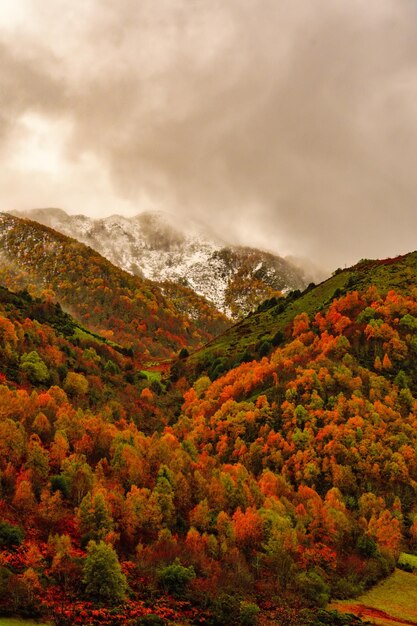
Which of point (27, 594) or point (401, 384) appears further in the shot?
point (401, 384)

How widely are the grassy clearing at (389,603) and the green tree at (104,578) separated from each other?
33.9 meters

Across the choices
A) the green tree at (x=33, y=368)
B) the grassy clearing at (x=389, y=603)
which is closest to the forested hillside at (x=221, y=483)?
the green tree at (x=33, y=368)

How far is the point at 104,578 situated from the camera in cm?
6331

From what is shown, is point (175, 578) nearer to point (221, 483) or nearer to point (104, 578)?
point (104, 578)

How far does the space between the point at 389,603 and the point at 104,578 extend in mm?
47701

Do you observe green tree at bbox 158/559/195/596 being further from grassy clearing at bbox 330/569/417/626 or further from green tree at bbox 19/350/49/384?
green tree at bbox 19/350/49/384

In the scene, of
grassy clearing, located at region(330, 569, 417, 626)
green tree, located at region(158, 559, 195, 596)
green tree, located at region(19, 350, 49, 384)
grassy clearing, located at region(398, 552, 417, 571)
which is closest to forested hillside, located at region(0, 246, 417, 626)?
green tree, located at region(158, 559, 195, 596)

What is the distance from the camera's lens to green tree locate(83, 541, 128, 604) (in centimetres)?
6231

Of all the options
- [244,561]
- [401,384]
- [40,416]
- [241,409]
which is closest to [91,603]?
[244,561]

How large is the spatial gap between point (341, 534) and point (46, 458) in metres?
59.2

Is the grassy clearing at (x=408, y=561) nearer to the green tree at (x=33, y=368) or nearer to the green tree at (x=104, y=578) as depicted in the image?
the green tree at (x=104, y=578)

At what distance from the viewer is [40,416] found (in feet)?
360

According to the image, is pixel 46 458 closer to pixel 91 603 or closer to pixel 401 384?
pixel 91 603

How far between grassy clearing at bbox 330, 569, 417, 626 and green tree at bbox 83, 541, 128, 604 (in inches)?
1335
